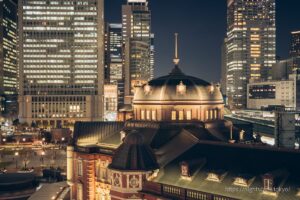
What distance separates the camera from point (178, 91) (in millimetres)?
69125

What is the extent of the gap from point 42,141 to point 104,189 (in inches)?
4171

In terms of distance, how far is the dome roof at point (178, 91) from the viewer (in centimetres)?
6919

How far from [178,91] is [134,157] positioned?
16.6 m

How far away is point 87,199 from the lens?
244 ft

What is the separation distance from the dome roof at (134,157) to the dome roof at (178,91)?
523 inches

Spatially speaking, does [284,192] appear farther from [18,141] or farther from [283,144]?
[18,141]

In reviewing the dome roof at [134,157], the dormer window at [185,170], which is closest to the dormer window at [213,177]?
the dormer window at [185,170]

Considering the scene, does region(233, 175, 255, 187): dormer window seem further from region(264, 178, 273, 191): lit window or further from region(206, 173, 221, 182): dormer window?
region(206, 173, 221, 182): dormer window

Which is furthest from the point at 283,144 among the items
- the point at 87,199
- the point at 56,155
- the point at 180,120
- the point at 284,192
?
the point at 56,155

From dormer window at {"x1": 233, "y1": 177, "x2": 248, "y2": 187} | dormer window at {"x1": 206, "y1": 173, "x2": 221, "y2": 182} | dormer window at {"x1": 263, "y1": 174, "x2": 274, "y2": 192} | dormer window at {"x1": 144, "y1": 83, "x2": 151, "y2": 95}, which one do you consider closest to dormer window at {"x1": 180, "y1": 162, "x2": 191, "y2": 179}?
dormer window at {"x1": 206, "y1": 173, "x2": 221, "y2": 182}

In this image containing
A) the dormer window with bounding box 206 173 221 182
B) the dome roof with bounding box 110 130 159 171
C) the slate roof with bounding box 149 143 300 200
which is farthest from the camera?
the dome roof with bounding box 110 130 159 171

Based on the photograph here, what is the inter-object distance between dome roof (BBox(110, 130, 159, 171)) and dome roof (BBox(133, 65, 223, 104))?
1329 cm

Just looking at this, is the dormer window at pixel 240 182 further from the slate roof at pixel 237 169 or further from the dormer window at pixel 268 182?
the dormer window at pixel 268 182

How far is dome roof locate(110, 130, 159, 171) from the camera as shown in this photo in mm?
56031
